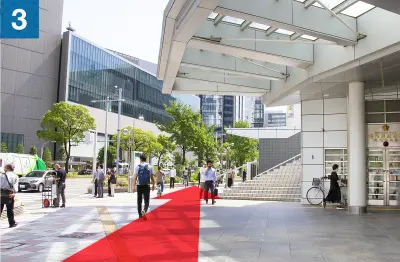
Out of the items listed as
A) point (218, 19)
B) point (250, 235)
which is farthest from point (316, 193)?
point (218, 19)

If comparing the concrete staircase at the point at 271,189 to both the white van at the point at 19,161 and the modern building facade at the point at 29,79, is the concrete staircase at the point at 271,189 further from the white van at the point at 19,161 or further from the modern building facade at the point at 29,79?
the modern building facade at the point at 29,79

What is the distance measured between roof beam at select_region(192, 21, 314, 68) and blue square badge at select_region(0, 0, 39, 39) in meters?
4.34

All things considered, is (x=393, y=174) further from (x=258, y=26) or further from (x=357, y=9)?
(x=258, y=26)

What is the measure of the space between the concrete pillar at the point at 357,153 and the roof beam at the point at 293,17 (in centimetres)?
294

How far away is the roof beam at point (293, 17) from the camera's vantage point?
30.6 feet

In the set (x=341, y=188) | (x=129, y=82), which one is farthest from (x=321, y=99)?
(x=129, y=82)

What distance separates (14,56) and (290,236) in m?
55.0

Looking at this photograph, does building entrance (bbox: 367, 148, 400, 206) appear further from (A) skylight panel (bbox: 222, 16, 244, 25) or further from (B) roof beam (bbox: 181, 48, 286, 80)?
→ (A) skylight panel (bbox: 222, 16, 244, 25)

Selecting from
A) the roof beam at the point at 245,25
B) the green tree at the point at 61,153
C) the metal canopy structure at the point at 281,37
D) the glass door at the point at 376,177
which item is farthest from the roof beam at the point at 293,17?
the green tree at the point at 61,153

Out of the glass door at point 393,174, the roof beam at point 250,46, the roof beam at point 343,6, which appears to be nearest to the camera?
the roof beam at point 343,6

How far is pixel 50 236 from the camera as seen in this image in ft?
28.7

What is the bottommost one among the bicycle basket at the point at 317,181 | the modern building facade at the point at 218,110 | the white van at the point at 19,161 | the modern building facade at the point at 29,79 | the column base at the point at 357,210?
the column base at the point at 357,210

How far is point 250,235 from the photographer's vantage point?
9.27m

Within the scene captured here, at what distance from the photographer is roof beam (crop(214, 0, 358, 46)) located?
9.33 meters
